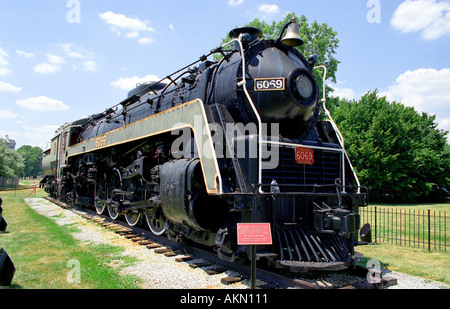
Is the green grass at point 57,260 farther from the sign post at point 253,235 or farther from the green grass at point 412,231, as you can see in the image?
the green grass at point 412,231

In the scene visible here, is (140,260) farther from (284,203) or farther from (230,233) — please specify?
(284,203)

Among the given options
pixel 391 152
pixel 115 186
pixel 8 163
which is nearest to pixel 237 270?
pixel 115 186

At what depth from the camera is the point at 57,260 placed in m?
6.17

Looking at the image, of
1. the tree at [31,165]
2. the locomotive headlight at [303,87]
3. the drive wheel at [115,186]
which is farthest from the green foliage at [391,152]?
the tree at [31,165]

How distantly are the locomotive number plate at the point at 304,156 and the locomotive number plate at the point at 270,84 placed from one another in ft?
3.41

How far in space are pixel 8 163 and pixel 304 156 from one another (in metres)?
46.5

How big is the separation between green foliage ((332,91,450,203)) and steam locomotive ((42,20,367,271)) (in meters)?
20.5

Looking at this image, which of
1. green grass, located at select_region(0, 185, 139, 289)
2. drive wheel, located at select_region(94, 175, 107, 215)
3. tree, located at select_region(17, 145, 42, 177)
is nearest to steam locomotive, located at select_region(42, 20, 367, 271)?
green grass, located at select_region(0, 185, 139, 289)

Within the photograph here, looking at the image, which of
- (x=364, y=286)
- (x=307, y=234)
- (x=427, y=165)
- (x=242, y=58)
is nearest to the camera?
(x=364, y=286)

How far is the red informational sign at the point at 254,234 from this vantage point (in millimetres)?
3920

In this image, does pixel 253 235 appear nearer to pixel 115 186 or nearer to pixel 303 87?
pixel 303 87

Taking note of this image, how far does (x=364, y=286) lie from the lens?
15.0 ft
